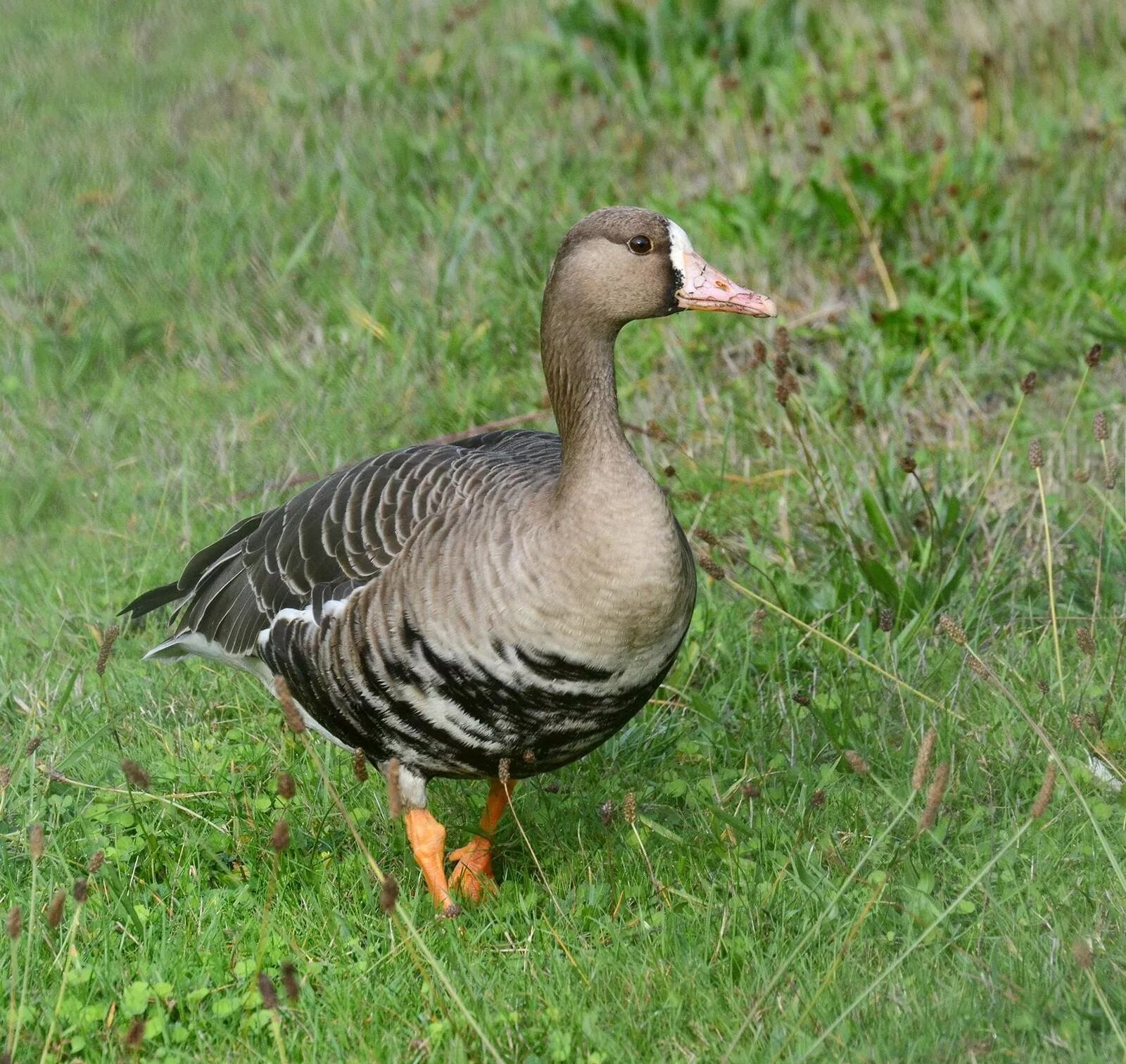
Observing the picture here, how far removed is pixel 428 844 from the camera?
13.3 ft

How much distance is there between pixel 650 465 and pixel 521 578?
238 centimetres

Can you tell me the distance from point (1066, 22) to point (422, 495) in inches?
215

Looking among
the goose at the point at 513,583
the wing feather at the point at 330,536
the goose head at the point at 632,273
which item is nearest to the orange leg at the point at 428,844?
the goose at the point at 513,583

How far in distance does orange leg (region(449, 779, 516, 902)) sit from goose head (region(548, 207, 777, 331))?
1.28 meters

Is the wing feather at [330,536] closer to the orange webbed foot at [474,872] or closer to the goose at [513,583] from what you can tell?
the goose at [513,583]

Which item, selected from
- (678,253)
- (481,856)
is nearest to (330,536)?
Result: (481,856)

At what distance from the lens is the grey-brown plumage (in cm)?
344

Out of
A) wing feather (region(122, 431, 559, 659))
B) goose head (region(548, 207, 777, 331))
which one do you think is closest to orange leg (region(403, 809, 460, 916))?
wing feather (region(122, 431, 559, 659))

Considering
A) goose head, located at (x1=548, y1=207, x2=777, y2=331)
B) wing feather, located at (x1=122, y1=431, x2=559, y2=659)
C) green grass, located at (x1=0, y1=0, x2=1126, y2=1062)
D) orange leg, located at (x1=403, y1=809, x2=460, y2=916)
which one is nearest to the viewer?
green grass, located at (x1=0, y1=0, x2=1126, y2=1062)

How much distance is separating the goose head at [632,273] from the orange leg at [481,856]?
4.19 ft

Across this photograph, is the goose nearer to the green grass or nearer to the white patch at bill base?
the white patch at bill base

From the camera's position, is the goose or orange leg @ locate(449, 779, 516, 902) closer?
the goose

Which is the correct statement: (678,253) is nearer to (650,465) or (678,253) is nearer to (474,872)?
(474,872)

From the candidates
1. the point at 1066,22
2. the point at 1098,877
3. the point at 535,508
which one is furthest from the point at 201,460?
the point at 1066,22
